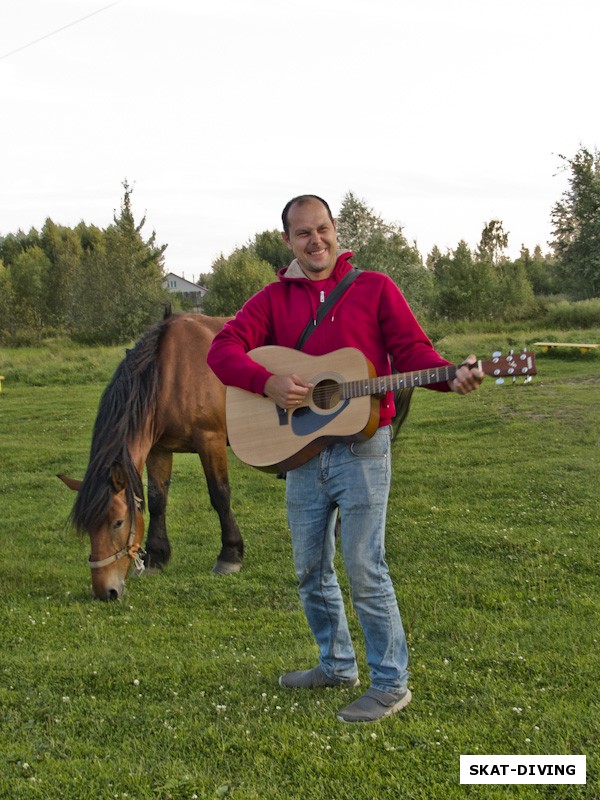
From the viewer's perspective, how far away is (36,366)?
26.0 meters

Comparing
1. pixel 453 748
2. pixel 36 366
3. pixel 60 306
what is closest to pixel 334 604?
pixel 453 748

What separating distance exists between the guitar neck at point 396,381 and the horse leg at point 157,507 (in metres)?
3.66

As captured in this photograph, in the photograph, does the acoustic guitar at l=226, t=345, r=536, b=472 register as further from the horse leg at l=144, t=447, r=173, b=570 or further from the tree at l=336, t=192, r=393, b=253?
the tree at l=336, t=192, r=393, b=253

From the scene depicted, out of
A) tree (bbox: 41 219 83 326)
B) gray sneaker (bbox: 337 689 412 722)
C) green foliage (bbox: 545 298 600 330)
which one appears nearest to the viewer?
gray sneaker (bbox: 337 689 412 722)

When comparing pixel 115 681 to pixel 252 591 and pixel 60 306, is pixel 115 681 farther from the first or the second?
pixel 60 306

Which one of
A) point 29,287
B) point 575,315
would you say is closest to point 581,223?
point 575,315

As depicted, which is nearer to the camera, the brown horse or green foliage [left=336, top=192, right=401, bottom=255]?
the brown horse

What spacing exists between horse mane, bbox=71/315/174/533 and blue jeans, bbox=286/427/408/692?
7.51ft

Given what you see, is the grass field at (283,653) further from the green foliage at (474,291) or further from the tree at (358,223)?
the green foliage at (474,291)

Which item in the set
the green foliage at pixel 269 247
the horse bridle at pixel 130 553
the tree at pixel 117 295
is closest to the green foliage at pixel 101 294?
the tree at pixel 117 295

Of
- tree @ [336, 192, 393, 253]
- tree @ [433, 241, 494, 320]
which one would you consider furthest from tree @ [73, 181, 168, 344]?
tree @ [433, 241, 494, 320]

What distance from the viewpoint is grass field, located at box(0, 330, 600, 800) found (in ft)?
11.7

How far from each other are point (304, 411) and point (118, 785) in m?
1.83

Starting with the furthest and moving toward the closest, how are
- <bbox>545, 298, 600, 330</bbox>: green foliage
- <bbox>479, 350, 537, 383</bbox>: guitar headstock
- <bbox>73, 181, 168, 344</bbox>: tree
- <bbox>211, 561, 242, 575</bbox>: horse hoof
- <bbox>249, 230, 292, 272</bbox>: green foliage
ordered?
<bbox>249, 230, 292, 272</bbox>: green foliage, <bbox>73, 181, 168, 344</bbox>: tree, <bbox>545, 298, 600, 330</bbox>: green foliage, <bbox>211, 561, 242, 575</bbox>: horse hoof, <bbox>479, 350, 537, 383</bbox>: guitar headstock
